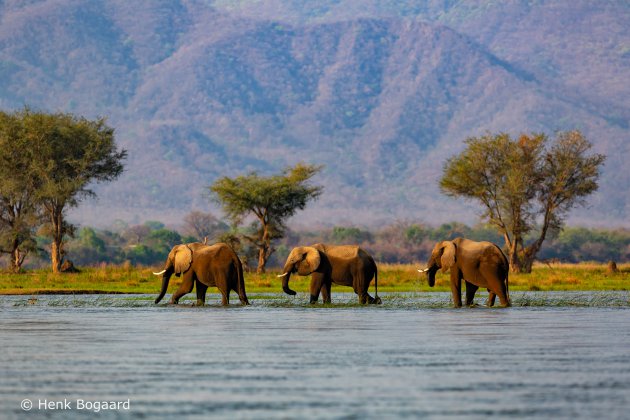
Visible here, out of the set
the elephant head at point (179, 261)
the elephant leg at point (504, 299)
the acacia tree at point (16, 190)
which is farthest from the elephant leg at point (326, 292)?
the acacia tree at point (16, 190)

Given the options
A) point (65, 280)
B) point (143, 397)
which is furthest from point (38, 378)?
point (65, 280)

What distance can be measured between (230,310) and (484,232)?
129471 millimetres

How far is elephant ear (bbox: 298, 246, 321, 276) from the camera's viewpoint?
35.6 m

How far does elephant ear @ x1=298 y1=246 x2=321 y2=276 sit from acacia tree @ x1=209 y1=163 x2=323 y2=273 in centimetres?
3806

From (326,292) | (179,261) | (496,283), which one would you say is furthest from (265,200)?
(496,283)

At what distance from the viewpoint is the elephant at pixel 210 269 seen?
114 feet

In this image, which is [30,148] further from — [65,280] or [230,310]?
[230,310]

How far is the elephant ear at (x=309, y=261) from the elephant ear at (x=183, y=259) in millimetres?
3034

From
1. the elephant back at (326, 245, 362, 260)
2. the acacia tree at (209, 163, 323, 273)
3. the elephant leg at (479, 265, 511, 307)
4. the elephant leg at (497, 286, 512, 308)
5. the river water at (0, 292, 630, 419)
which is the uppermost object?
the acacia tree at (209, 163, 323, 273)

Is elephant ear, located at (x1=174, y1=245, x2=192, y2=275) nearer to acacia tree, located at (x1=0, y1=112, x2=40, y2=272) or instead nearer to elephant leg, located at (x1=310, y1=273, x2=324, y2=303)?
elephant leg, located at (x1=310, y1=273, x2=324, y2=303)

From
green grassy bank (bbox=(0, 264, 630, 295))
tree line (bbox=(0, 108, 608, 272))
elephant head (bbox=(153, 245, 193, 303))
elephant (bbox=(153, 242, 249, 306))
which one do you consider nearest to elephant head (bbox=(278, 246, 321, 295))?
elephant (bbox=(153, 242, 249, 306))

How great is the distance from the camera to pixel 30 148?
69688mm

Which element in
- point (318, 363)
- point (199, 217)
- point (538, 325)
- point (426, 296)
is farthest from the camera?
point (199, 217)

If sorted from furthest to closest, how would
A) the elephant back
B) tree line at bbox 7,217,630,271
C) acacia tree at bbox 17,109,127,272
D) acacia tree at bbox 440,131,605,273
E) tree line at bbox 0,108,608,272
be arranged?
1. tree line at bbox 7,217,630,271
2. acacia tree at bbox 440,131,605,273
3. tree line at bbox 0,108,608,272
4. acacia tree at bbox 17,109,127,272
5. the elephant back
